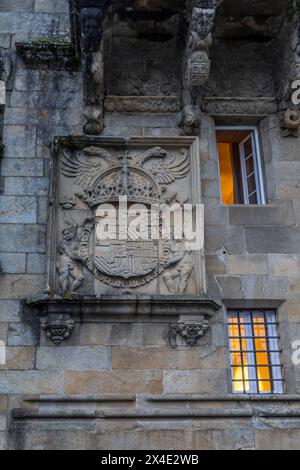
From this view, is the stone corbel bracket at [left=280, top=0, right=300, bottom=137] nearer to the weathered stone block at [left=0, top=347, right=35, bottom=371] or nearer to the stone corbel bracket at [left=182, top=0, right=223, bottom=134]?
the stone corbel bracket at [left=182, top=0, right=223, bottom=134]

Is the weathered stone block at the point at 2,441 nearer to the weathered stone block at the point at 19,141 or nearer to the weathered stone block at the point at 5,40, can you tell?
the weathered stone block at the point at 19,141

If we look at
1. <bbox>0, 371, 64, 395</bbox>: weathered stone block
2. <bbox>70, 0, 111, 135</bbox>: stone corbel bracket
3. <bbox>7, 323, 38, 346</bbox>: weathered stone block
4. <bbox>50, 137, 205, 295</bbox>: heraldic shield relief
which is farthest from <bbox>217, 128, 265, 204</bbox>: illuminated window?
<bbox>0, 371, 64, 395</bbox>: weathered stone block

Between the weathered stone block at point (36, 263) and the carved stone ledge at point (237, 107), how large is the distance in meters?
3.31

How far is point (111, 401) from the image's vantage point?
7.39 metres

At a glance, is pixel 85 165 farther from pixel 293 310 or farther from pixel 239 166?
pixel 293 310

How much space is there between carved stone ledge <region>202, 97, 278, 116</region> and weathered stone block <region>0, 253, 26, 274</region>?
3.50m

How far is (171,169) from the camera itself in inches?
343

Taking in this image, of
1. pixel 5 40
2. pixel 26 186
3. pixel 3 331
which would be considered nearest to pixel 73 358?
pixel 3 331

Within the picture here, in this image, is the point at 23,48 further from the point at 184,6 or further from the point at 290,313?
the point at 290,313

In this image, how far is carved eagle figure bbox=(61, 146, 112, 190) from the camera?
854cm

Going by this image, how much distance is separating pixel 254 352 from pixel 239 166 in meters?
2.88

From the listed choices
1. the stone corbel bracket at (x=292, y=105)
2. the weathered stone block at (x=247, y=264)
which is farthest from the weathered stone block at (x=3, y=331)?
the stone corbel bracket at (x=292, y=105)

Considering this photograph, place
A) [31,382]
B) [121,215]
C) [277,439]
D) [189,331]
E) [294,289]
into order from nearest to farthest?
[277,439]
[31,382]
[189,331]
[294,289]
[121,215]
